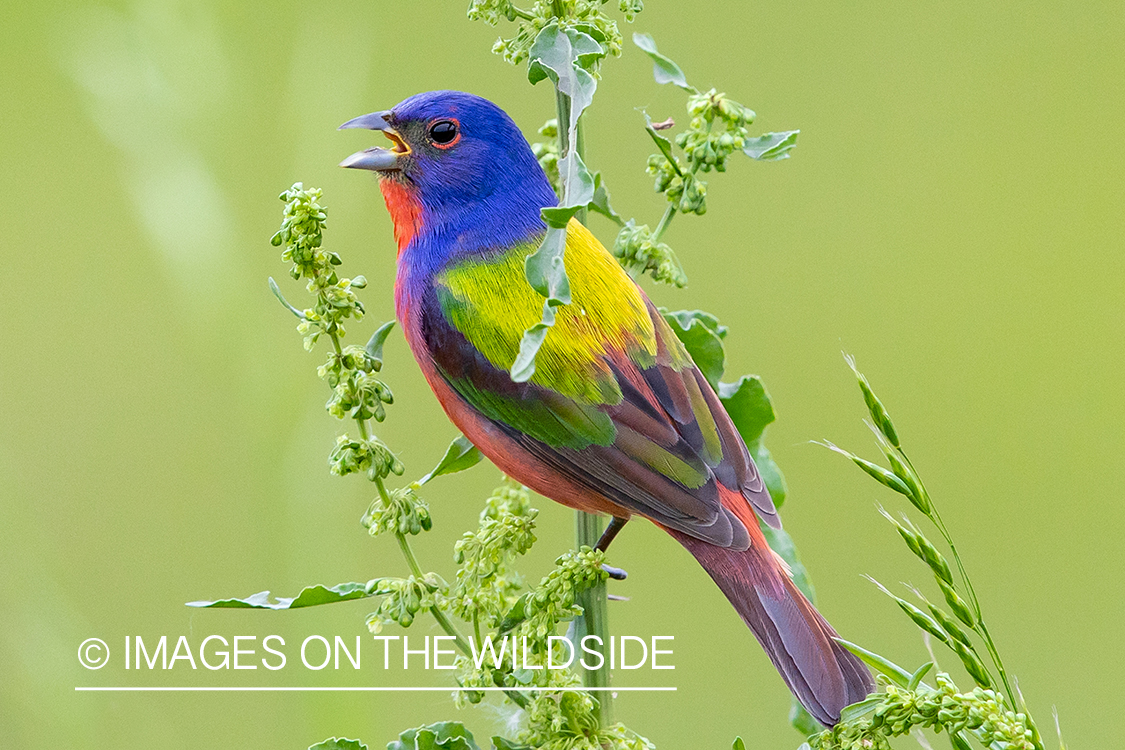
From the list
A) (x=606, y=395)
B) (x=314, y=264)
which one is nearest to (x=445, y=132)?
(x=606, y=395)

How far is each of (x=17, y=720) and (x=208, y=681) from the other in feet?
4.70

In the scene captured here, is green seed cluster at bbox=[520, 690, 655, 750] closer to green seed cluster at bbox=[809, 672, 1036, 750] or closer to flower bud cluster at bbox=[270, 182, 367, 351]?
green seed cluster at bbox=[809, 672, 1036, 750]

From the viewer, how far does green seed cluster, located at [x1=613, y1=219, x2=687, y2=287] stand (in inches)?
66.8

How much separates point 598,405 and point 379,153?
2.11 feet

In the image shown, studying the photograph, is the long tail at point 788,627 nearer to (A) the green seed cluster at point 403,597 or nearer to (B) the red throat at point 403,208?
(A) the green seed cluster at point 403,597

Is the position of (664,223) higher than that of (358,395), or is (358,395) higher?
(664,223)

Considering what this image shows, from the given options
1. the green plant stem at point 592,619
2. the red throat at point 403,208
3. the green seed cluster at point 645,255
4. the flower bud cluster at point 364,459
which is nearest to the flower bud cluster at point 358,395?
the flower bud cluster at point 364,459

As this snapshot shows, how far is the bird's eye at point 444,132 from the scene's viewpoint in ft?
7.20

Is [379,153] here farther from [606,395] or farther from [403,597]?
[403,597]

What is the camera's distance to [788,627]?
6.09ft

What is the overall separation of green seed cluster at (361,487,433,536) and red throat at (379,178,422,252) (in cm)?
87

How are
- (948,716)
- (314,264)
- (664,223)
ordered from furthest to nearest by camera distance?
(664,223), (314,264), (948,716)

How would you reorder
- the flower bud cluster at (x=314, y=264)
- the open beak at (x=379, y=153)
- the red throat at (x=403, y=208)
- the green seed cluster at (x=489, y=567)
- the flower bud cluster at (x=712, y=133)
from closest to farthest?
the flower bud cluster at (x=314, y=264) → the green seed cluster at (x=489, y=567) → the flower bud cluster at (x=712, y=133) → the open beak at (x=379, y=153) → the red throat at (x=403, y=208)

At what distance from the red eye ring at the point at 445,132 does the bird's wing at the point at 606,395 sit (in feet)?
0.95
